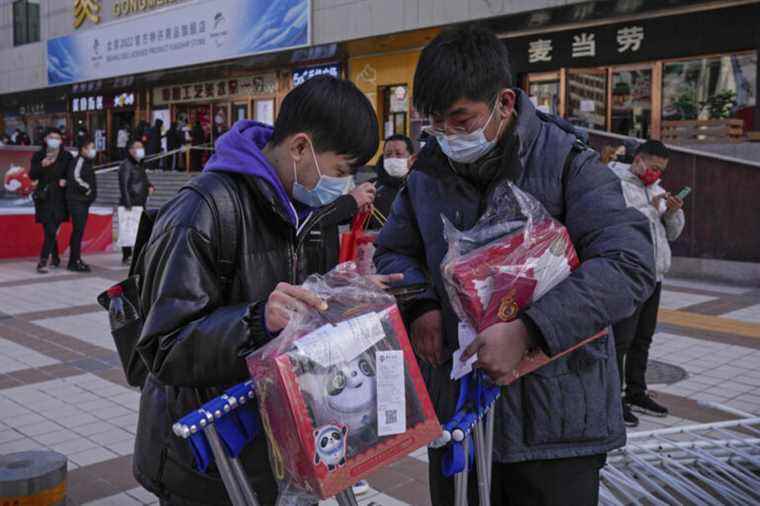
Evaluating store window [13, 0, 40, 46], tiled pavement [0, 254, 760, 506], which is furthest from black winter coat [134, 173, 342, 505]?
store window [13, 0, 40, 46]

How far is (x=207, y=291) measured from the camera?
1714 millimetres

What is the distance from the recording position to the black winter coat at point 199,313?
1.64m

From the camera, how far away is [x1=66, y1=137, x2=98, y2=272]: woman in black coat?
10.5 meters

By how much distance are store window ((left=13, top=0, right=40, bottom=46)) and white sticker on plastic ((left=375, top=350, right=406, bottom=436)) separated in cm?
3472

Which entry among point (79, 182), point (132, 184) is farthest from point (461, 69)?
point (132, 184)


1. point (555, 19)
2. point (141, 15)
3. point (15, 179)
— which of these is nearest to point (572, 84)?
point (555, 19)

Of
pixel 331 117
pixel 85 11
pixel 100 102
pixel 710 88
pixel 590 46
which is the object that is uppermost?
pixel 85 11

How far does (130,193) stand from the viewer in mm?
10992

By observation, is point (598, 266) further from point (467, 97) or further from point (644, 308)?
point (644, 308)

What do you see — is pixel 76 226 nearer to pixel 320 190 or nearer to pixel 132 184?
pixel 132 184

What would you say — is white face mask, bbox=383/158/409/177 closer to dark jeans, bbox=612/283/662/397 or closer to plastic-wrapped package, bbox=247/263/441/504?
dark jeans, bbox=612/283/662/397

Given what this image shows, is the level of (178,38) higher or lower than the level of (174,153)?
higher

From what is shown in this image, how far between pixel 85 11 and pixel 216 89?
26.9ft

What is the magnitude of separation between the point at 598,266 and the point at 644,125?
14182 mm
